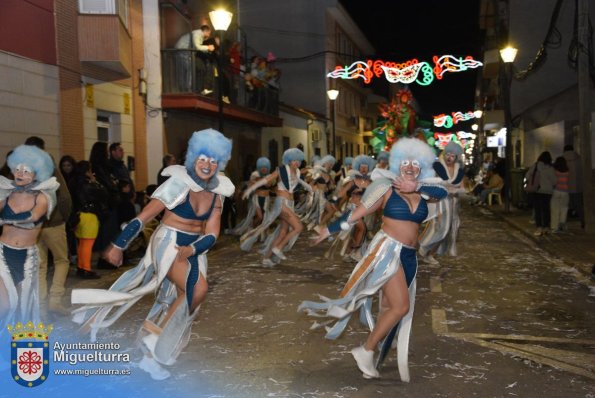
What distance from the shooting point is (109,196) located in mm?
10297

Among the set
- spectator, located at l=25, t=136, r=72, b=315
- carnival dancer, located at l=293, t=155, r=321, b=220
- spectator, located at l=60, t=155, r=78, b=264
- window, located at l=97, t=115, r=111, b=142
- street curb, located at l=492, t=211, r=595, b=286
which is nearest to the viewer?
spectator, located at l=25, t=136, r=72, b=315

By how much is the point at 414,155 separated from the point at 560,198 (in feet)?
35.3

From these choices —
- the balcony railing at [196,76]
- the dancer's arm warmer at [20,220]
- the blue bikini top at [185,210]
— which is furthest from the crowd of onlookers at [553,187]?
the dancer's arm warmer at [20,220]

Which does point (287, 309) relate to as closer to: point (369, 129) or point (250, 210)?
point (250, 210)

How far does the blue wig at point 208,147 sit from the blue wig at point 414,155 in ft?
4.41

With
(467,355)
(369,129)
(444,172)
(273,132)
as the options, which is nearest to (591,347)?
(467,355)

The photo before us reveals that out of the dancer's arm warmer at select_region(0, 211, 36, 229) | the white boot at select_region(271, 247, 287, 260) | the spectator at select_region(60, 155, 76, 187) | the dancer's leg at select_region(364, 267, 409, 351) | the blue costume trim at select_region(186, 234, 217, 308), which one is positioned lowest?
the white boot at select_region(271, 247, 287, 260)

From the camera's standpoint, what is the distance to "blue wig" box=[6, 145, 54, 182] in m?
5.43

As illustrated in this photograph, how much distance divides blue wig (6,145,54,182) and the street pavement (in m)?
1.69

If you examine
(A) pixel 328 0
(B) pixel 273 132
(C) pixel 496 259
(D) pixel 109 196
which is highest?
(A) pixel 328 0

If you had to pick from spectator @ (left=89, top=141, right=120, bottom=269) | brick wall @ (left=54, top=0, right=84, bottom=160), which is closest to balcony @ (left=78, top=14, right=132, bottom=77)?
brick wall @ (left=54, top=0, right=84, bottom=160)

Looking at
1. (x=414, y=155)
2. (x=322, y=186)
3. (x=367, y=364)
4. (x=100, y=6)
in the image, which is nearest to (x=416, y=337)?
(x=367, y=364)

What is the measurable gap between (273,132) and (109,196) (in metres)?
19.7

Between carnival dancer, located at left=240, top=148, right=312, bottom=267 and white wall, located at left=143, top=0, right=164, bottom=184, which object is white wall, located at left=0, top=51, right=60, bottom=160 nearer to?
carnival dancer, located at left=240, top=148, right=312, bottom=267
